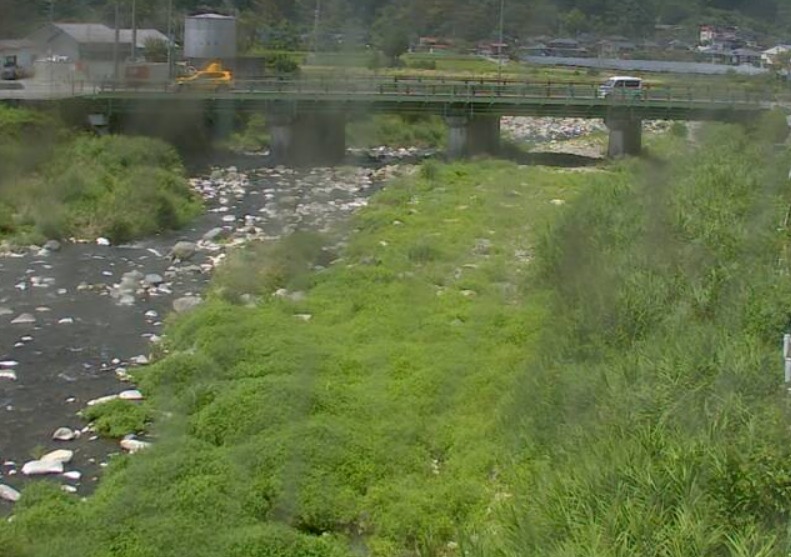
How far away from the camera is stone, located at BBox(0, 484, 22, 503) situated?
2.25 m

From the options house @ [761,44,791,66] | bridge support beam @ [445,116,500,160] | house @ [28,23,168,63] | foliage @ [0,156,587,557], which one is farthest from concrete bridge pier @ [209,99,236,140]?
house @ [28,23,168,63]

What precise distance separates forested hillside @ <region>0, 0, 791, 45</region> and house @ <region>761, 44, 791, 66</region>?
5.95ft

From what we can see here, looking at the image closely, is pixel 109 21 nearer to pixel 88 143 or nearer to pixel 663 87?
pixel 88 143

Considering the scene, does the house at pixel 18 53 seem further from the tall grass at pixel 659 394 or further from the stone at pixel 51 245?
the stone at pixel 51 245

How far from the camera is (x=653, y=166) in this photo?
6.00 meters

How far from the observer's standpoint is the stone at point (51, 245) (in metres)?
4.73

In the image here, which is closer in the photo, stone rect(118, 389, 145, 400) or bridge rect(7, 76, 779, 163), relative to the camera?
stone rect(118, 389, 145, 400)

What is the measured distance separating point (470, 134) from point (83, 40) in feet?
20.7

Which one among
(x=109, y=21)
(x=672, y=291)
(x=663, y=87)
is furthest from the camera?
(x=663, y=87)

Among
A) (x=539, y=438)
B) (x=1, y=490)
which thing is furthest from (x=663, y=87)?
(x=1, y=490)

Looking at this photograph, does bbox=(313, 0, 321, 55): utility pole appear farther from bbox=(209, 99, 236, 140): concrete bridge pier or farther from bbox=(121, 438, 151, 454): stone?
bbox=(209, 99, 236, 140): concrete bridge pier

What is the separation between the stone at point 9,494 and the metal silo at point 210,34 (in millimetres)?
977

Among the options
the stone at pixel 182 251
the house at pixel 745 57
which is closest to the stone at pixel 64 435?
the stone at pixel 182 251

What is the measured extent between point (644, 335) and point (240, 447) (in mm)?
988
